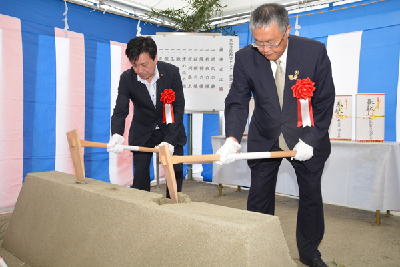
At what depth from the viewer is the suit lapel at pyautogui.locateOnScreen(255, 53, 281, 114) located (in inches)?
58.4

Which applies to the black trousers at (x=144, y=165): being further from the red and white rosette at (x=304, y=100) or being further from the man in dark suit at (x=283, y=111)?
the red and white rosette at (x=304, y=100)

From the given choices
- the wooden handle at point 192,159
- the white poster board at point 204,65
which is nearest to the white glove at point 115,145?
the wooden handle at point 192,159

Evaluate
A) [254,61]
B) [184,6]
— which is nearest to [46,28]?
[184,6]

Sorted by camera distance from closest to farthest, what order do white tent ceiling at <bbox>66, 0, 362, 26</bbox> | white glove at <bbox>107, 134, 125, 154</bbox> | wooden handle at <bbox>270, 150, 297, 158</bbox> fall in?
1. wooden handle at <bbox>270, 150, 297, 158</bbox>
2. white glove at <bbox>107, 134, 125, 154</bbox>
3. white tent ceiling at <bbox>66, 0, 362, 26</bbox>

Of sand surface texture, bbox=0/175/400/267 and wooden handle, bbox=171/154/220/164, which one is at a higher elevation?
wooden handle, bbox=171/154/220/164

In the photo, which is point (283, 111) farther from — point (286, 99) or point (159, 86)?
point (159, 86)

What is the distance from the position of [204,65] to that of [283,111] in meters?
2.33

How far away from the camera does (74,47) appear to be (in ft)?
10.8

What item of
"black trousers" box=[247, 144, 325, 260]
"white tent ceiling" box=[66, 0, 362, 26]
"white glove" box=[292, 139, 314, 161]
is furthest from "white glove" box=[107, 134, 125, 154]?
"white tent ceiling" box=[66, 0, 362, 26]

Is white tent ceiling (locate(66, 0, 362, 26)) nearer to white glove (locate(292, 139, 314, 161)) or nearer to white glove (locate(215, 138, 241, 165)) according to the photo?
white glove (locate(292, 139, 314, 161))

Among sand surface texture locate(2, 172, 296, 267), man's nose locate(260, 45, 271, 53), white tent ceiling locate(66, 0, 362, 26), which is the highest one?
white tent ceiling locate(66, 0, 362, 26)

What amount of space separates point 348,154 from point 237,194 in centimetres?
154

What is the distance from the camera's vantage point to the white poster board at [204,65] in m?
3.63

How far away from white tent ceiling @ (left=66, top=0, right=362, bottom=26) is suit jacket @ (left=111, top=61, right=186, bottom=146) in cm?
175
